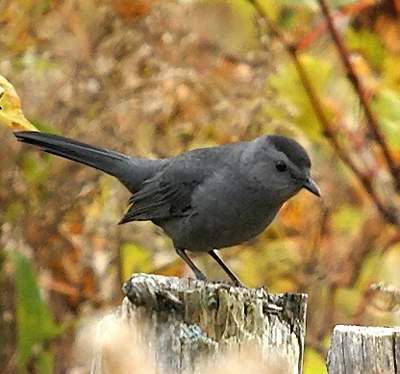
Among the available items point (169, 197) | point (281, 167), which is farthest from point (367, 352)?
point (169, 197)

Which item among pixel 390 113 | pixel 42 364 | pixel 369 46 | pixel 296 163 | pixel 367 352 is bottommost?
pixel 367 352

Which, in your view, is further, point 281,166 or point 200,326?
point 281,166

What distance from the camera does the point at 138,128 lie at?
503cm

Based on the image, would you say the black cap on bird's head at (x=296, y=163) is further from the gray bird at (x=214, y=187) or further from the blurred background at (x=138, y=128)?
the blurred background at (x=138, y=128)

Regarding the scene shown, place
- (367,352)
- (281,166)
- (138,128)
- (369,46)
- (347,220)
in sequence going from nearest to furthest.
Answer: (367,352)
(281,166)
(138,128)
(369,46)
(347,220)

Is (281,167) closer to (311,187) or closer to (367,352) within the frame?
(311,187)

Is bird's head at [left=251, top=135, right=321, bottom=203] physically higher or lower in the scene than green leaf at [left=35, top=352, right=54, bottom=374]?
higher

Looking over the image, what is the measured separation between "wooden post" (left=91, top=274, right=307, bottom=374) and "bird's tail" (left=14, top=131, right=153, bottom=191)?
2038 mm

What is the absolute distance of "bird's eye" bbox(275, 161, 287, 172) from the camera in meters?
4.39

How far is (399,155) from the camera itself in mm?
5215

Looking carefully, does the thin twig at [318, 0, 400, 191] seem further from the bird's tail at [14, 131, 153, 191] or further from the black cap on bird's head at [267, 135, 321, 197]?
the bird's tail at [14, 131, 153, 191]

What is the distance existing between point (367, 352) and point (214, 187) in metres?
2.18

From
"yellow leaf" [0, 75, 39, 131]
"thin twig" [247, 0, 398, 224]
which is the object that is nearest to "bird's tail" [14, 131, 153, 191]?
"thin twig" [247, 0, 398, 224]

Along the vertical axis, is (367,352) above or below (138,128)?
below
